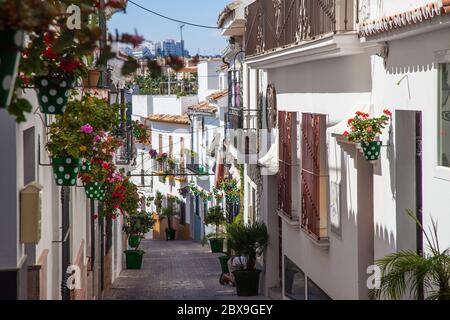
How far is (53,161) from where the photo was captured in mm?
10242

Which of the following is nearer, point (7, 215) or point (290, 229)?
point (7, 215)

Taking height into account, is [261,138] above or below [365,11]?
below

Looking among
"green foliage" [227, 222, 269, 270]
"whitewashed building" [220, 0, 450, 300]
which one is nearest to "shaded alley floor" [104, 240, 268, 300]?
"green foliage" [227, 222, 269, 270]

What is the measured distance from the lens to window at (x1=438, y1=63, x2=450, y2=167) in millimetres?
9367

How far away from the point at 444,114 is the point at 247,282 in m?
13.3

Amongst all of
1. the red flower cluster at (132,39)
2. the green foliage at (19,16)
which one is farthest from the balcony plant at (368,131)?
the green foliage at (19,16)

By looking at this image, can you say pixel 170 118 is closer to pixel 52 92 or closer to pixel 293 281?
pixel 293 281

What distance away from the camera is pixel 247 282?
72.8 feet

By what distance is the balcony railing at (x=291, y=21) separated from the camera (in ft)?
42.6

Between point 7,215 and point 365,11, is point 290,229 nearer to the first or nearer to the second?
point 365,11

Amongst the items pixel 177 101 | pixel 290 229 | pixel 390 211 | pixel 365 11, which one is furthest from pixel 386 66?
pixel 177 101

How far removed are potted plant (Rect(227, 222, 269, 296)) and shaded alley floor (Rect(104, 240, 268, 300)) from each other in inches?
15.0

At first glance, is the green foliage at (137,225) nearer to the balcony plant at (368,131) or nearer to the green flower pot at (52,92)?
the balcony plant at (368,131)

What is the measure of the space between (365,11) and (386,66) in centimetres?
101
